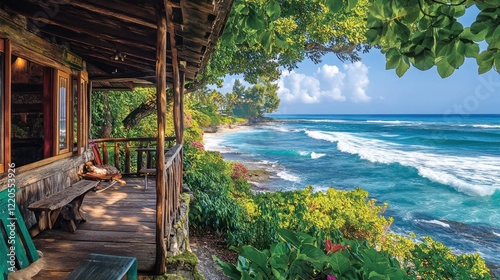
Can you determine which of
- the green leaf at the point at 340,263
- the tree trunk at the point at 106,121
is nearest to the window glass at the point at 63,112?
the green leaf at the point at 340,263

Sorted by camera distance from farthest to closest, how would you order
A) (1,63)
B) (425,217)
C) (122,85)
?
(425,217) → (122,85) → (1,63)

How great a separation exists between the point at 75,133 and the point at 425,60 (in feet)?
19.0

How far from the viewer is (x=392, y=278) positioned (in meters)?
1.56

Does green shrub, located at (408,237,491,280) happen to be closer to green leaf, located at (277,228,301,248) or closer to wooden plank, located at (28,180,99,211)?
Result: green leaf, located at (277,228,301,248)

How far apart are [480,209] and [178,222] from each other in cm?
1474

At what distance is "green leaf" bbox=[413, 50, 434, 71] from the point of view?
5.12 feet

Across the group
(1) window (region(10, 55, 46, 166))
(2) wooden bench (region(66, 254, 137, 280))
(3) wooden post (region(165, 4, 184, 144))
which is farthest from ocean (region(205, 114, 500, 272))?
(1) window (region(10, 55, 46, 166))

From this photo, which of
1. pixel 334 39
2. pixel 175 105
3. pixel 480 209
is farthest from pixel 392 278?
pixel 480 209

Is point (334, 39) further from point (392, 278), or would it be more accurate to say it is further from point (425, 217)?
point (392, 278)

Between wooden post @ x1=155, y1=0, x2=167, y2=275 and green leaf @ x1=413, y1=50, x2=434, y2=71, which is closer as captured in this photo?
green leaf @ x1=413, y1=50, x2=434, y2=71

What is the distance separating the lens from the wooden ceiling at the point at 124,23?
3064 millimetres

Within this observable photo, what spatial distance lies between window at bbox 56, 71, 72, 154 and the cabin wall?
0.90ft

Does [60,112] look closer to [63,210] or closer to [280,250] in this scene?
[63,210]

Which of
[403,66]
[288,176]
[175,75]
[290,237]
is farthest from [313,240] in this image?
[288,176]
